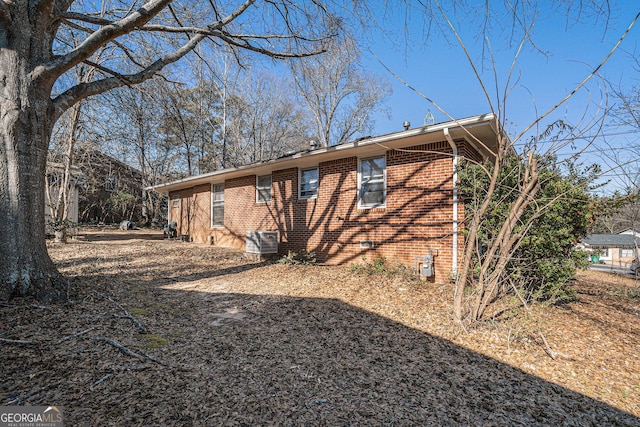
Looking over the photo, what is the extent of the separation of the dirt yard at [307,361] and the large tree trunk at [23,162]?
404 mm

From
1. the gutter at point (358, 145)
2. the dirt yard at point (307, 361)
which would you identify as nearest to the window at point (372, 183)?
the gutter at point (358, 145)

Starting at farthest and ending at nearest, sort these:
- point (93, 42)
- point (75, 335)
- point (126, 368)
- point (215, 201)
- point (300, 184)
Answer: point (215, 201)
point (300, 184)
point (93, 42)
point (75, 335)
point (126, 368)

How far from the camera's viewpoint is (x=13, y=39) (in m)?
3.58

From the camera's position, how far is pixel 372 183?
7.39 metres

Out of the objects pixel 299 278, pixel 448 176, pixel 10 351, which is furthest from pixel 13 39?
pixel 448 176

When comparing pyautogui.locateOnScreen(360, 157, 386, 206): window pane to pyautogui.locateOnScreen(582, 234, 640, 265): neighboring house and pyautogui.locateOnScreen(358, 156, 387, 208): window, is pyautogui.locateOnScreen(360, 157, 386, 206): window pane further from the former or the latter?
pyautogui.locateOnScreen(582, 234, 640, 265): neighboring house

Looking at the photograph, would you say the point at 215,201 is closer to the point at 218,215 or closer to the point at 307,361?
the point at 218,215

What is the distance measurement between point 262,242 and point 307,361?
19.2ft

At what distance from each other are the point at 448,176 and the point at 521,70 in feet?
10.2

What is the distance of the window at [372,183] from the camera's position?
7.22 metres

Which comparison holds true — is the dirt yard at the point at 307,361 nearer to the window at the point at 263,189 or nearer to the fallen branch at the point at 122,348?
the fallen branch at the point at 122,348

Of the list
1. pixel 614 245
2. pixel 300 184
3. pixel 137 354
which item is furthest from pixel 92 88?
pixel 614 245

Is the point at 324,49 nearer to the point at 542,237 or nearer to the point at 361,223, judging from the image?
the point at 361,223

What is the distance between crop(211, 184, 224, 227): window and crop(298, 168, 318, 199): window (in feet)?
14.8
